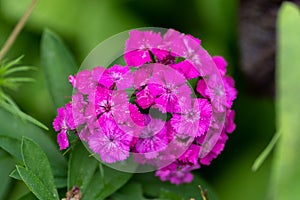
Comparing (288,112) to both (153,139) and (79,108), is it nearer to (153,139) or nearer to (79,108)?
(153,139)

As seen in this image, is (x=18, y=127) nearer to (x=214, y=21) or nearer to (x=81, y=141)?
(x=81, y=141)

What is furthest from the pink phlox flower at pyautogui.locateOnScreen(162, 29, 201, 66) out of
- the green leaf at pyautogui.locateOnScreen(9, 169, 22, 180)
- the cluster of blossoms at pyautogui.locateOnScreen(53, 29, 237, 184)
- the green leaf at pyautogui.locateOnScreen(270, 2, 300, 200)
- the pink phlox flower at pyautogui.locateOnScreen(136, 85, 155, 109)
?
the green leaf at pyautogui.locateOnScreen(9, 169, 22, 180)

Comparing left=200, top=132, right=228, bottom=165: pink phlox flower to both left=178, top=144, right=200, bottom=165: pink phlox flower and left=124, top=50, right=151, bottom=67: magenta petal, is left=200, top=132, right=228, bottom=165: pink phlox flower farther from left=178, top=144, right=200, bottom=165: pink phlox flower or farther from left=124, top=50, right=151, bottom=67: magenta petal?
left=124, top=50, right=151, bottom=67: magenta petal

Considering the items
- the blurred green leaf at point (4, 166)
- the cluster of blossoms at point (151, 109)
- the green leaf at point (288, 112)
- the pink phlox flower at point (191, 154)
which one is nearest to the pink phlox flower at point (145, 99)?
the cluster of blossoms at point (151, 109)

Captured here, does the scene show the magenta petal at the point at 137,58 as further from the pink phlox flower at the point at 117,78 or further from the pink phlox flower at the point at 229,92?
the pink phlox flower at the point at 229,92

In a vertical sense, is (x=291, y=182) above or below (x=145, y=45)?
below

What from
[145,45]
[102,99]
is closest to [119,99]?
[102,99]
